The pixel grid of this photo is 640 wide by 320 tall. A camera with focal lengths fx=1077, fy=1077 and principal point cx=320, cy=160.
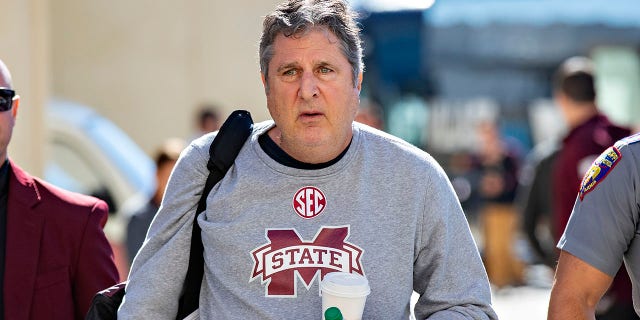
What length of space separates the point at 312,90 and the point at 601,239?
932 mm

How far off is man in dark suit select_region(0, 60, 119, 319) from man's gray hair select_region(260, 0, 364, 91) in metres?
0.87

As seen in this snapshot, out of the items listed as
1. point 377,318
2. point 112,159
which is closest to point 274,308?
point 377,318

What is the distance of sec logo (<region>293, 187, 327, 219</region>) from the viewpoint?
3.00m

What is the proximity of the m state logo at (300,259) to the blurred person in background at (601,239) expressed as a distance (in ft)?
2.05

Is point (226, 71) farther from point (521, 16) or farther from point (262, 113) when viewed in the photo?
point (521, 16)

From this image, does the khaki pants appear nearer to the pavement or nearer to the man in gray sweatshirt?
the pavement

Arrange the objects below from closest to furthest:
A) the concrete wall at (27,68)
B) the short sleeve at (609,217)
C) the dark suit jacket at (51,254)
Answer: the short sleeve at (609,217) < the dark suit jacket at (51,254) < the concrete wall at (27,68)

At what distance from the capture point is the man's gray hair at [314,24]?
3009 millimetres

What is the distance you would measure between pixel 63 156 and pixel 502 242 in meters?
7.16

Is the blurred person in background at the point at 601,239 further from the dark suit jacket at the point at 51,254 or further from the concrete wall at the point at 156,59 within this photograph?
the concrete wall at the point at 156,59

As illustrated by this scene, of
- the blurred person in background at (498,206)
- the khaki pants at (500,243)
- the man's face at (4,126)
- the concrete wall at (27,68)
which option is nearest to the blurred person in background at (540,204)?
the concrete wall at (27,68)

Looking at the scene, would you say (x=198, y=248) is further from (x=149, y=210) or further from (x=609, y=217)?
(x=149, y=210)

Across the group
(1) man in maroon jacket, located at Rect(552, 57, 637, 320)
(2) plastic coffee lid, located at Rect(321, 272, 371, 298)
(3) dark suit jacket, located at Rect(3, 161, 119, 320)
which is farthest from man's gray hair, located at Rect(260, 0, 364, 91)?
(1) man in maroon jacket, located at Rect(552, 57, 637, 320)

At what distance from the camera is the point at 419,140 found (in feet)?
58.0
